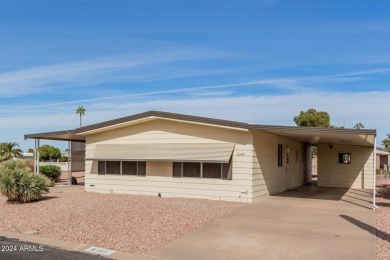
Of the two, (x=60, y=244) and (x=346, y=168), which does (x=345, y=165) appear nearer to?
(x=346, y=168)

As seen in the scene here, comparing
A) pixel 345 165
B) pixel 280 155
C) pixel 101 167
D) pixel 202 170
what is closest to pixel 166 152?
pixel 202 170

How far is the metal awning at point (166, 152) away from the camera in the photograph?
1398cm

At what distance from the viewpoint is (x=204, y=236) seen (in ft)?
28.4

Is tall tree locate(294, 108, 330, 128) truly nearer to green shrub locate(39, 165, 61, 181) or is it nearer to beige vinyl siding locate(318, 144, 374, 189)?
beige vinyl siding locate(318, 144, 374, 189)

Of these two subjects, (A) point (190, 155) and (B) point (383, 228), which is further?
(A) point (190, 155)

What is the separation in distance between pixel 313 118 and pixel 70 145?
30.8 metres

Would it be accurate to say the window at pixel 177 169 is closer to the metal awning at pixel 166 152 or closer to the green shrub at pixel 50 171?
the metal awning at pixel 166 152

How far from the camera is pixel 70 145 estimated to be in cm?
2230

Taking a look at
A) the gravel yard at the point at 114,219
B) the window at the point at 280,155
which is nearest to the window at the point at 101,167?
the gravel yard at the point at 114,219

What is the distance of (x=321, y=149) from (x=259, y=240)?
1460cm

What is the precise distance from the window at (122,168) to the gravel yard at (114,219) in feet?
7.46

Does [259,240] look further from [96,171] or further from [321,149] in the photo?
[321,149]

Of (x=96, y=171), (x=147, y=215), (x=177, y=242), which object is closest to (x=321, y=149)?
(x=96, y=171)

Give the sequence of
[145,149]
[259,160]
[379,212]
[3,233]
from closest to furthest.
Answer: [3,233] → [379,212] → [259,160] → [145,149]
